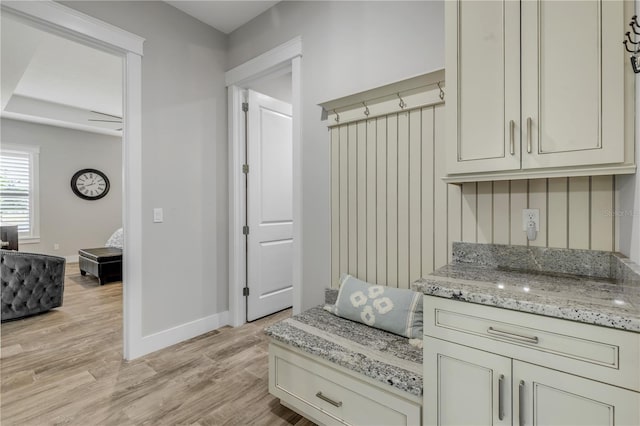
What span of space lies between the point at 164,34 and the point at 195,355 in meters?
2.60

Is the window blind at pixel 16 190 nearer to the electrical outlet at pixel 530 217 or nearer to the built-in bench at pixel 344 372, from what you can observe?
the built-in bench at pixel 344 372

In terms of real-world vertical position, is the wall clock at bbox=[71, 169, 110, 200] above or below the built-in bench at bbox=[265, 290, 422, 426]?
above

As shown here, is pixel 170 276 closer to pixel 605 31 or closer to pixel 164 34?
pixel 164 34

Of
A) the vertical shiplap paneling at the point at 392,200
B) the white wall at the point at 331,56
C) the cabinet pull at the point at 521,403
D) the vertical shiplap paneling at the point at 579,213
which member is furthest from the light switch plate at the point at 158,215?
the vertical shiplap paneling at the point at 579,213

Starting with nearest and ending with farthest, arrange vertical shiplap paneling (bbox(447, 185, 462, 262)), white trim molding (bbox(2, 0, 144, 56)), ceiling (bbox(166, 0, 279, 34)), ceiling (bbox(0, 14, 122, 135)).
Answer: vertical shiplap paneling (bbox(447, 185, 462, 262)) → white trim molding (bbox(2, 0, 144, 56)) → ceiling (bbox(166, 0, 279, 34)) → ceiling (bbox(0, 14, 122, 135))

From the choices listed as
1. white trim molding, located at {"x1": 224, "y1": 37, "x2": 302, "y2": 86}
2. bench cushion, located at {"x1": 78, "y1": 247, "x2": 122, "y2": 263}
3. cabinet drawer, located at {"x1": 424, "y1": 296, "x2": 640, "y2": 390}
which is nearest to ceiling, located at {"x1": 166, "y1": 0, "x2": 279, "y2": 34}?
white trim molding, located at {"x1": 224, "y1": 37, "x2": 302, "y2": 86}

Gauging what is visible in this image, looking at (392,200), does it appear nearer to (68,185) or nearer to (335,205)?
(335,205)

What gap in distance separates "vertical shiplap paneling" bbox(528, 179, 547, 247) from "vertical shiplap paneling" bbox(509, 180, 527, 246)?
0.03 m

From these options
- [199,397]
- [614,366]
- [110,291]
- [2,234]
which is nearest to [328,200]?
[199,397]

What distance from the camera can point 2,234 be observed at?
5.29 metres

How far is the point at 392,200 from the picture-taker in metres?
1.95

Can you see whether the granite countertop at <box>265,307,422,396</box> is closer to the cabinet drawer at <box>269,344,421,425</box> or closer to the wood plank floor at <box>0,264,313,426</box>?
the cabinet drawer at <box>269,344,421,425</box>

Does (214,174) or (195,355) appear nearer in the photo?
(195,355)

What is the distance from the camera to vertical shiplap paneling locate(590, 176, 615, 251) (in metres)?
1.35
